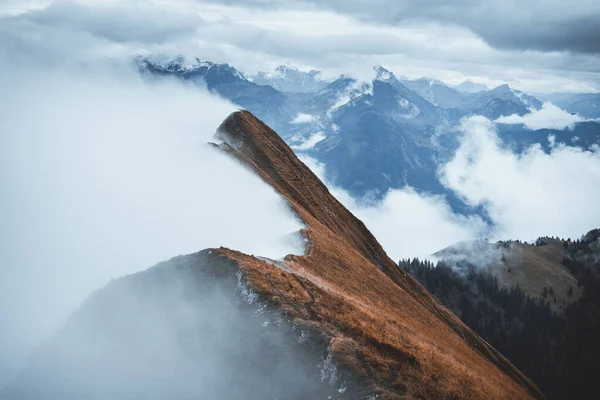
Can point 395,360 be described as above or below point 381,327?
below

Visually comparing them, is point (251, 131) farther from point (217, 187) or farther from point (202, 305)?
point (202, 305)

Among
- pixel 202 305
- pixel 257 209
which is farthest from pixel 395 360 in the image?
pixel 257 209

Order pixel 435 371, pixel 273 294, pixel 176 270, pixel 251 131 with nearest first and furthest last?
pixel 435 371, pixel 273 294, pixel 176 270, pixel 251 131

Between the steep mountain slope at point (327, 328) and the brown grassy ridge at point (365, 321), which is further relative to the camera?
the brown grassy ridge at point (365, 321)

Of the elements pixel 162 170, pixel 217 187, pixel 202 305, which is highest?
pixel 162 170

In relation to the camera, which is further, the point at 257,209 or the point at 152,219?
the point at 152,219

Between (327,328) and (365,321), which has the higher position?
(365,321)

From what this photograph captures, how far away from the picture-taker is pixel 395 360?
3116cm

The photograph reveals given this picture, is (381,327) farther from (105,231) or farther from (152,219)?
(105,231)

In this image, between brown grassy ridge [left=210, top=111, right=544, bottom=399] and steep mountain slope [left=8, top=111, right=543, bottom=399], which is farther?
brown grassy ridge [left=210, top=111, right=544, bottom=399]

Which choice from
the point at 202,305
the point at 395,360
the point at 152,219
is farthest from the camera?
the point at 152,219

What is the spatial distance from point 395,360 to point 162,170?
117m

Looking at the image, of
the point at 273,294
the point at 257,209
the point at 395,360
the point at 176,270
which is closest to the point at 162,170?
the point at 257,209

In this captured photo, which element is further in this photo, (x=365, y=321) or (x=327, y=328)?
(x=365, y=321)
